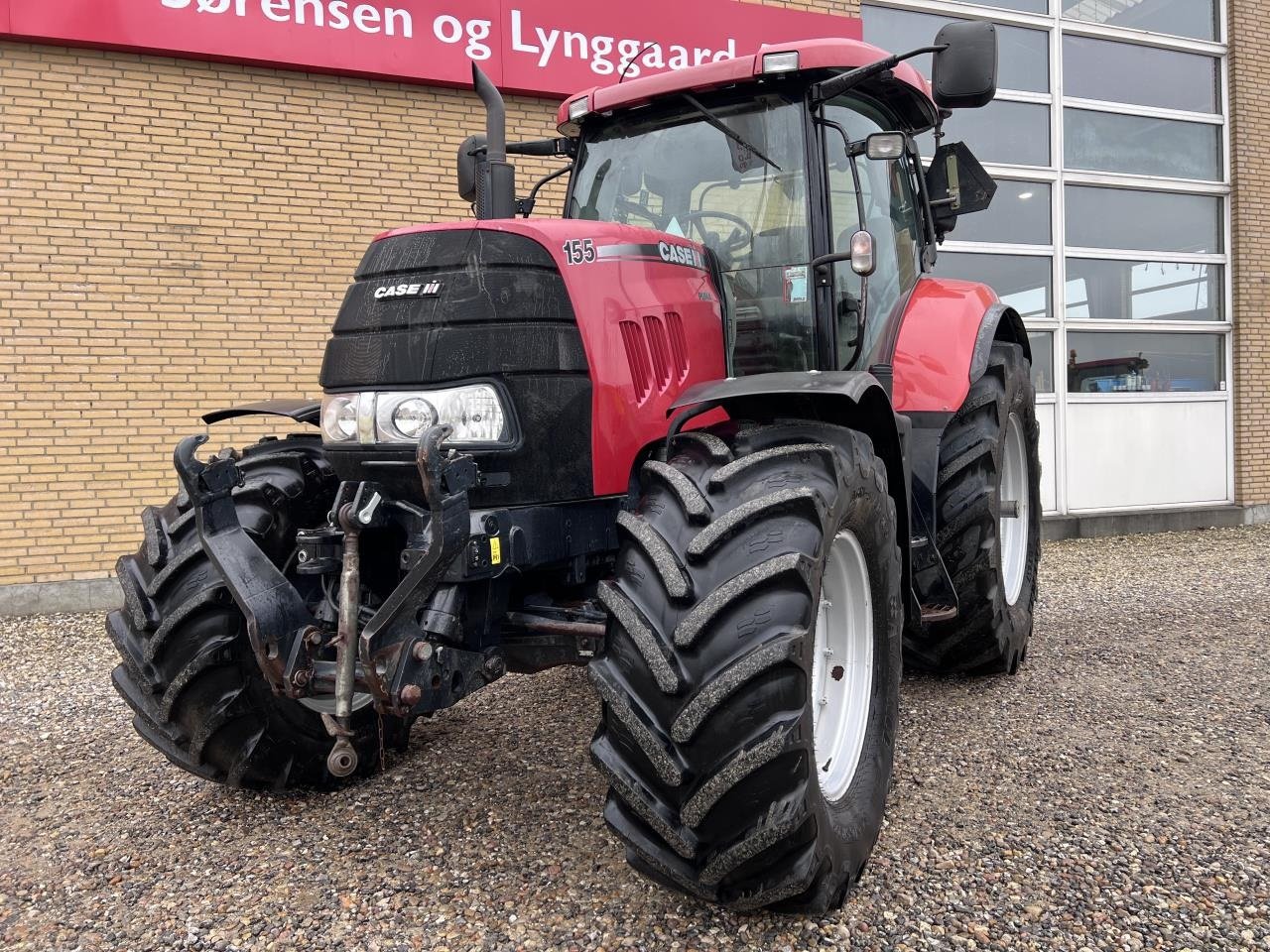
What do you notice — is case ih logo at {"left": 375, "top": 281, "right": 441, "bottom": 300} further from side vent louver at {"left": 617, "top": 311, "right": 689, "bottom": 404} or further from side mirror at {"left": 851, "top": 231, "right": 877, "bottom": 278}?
side mirror at {"left": 851, "top": 231, "right": 877, "bottom": 278}

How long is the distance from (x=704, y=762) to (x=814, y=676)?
0.68 m

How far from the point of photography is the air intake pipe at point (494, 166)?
9.67 feet

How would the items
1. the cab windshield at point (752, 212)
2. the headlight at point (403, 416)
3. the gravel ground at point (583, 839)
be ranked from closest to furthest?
the gravel ground at point (583, 839) < the headlight at point (403, 416) < the cab windshield at point (752, 212)

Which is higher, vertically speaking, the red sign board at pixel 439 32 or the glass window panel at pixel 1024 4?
the glass window panel at pixel 1024 4

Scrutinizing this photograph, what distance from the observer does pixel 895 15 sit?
9.34 m

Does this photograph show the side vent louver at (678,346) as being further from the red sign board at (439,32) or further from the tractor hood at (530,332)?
the red sign board at (439,32)

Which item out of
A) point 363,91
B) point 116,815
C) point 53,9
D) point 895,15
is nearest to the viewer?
point 116,815

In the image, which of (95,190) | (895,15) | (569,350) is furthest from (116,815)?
(895,15)

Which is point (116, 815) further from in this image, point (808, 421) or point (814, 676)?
point (808, 421)

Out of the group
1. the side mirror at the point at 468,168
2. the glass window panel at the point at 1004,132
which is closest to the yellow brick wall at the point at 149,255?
the side mirror at the point at 468,168

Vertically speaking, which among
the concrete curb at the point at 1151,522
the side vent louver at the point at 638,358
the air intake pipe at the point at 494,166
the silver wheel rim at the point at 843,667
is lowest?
the concrete curb at the point at 1151,522

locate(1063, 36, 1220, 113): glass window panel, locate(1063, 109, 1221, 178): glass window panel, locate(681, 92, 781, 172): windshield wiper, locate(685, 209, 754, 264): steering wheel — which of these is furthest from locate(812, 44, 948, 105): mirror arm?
locate(1063, 36, 1220, 113): glass window panel

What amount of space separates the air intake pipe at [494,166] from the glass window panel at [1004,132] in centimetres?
742

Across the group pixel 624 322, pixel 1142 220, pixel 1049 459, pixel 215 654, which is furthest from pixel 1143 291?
pixel 215 654
